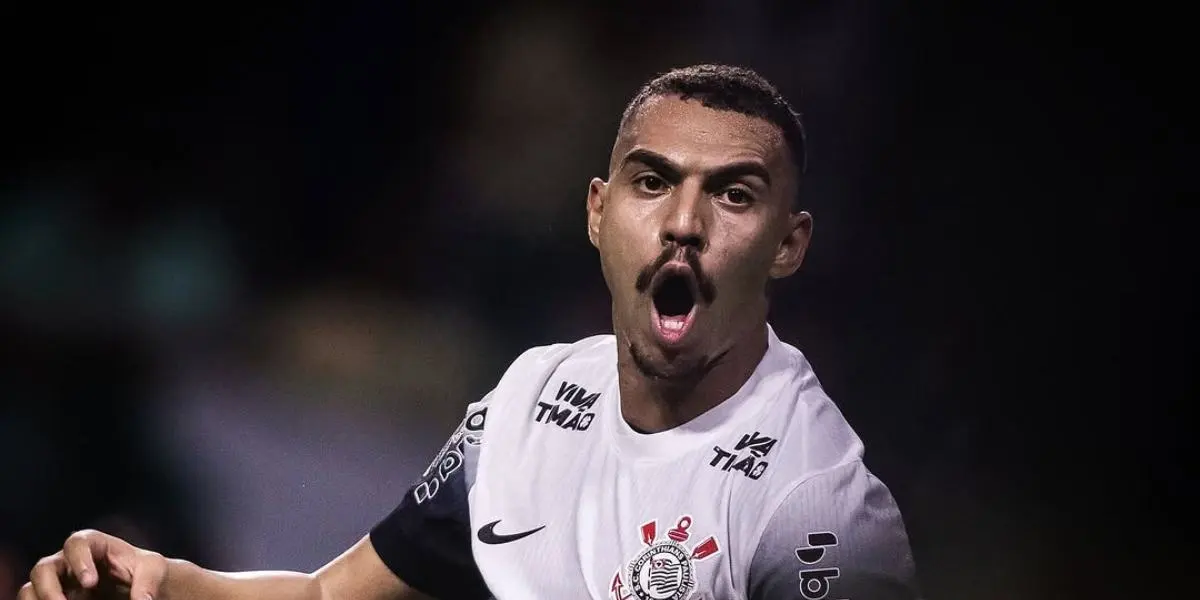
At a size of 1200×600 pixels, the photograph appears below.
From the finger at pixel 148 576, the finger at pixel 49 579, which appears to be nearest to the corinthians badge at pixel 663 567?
the finger at pixel 148 576

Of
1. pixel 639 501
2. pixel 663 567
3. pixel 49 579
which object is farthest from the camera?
pixel 639 501

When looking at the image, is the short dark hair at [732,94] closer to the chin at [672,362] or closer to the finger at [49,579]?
the chin at [672,362]

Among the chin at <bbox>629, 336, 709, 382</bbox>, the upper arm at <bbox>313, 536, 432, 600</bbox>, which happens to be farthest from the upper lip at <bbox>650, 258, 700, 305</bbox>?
the upper arm at <bbox>313, 536, 432, 600</bbox>

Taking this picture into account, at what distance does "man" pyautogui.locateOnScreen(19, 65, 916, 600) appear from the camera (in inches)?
93.3

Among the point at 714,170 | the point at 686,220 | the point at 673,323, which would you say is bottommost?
the point at 673,323

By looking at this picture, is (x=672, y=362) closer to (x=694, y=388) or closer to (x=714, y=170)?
(x=694, y=388)

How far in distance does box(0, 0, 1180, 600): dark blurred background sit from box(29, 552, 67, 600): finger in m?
0.57

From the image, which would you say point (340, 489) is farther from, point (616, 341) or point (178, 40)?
point (178, 40)

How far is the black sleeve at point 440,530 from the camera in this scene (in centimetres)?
A: 270

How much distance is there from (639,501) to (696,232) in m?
0.60

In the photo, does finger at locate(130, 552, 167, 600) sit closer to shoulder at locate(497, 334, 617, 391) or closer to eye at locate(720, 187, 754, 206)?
shoulder at locate(497, 334, 617, 391)

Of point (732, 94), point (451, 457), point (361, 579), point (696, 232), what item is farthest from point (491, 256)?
point (361, 579)

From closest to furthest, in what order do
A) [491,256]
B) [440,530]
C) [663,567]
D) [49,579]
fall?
[49,579] < [663,567] < [440,530] < [491,256]

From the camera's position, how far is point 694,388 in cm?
260
